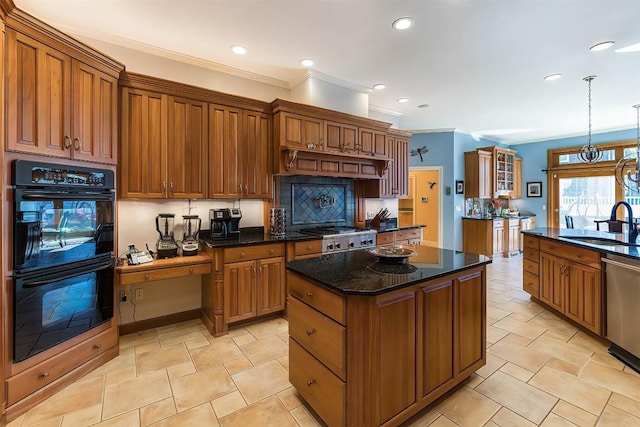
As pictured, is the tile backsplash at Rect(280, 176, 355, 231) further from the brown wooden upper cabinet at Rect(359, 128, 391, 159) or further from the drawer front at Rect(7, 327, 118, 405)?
the drawer front at Rect(7, 327, 118, 405)

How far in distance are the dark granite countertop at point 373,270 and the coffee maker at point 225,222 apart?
152 cm

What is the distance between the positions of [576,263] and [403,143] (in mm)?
2890

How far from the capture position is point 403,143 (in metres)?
4.98

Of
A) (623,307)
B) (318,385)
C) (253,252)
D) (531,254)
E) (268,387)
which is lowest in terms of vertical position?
(268,387)

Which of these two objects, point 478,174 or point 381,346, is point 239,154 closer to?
point 381,346

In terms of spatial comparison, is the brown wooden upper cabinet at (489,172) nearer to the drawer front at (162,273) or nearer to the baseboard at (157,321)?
the drawer front at (162,273)

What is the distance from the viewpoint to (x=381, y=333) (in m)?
1.55

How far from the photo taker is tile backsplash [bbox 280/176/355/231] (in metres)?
3.97

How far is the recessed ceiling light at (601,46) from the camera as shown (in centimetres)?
297

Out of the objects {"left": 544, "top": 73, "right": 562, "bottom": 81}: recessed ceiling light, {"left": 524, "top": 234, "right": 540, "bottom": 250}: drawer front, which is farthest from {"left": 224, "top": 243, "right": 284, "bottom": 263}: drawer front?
{"left": 544, "top": 73, "right": 562, "bottom": 81}: recessed ceiling light

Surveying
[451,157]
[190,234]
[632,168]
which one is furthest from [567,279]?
[632,168]

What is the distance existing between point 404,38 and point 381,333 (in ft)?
9.14

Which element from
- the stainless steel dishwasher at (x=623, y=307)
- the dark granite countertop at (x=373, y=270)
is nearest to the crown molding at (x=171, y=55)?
the dark granite countertop at (x=373, y=270)

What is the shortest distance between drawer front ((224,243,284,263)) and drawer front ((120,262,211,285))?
249mm
